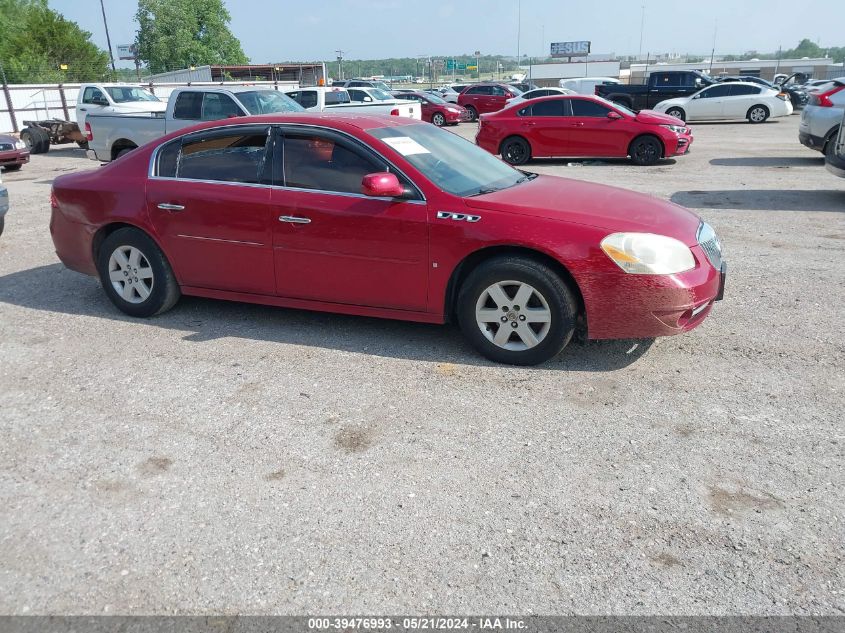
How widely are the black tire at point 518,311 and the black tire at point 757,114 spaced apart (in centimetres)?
2381

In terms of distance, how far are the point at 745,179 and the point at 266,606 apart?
12.6 m

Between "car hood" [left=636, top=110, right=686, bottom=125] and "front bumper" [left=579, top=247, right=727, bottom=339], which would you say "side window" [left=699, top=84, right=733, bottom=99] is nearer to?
"car hood" [left=636, top=110, right=686, bottom=125]

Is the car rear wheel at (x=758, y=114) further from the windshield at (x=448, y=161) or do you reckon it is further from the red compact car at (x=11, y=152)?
the windshield at (x=448, y=161)

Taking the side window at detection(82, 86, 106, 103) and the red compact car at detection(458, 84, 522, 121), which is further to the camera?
the red compact car at detection(458, 84, 522, 121)

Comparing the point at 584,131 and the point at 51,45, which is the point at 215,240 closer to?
the point at 584,131

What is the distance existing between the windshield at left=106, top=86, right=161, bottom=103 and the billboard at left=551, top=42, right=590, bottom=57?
10342cm

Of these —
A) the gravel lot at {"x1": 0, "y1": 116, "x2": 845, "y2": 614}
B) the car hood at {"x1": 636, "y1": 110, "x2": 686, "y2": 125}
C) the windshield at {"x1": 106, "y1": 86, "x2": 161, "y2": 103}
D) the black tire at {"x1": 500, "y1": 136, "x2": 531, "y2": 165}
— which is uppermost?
the windshield at {"x1": 106, "y1": 86, "x2": 161, "y2": 103}

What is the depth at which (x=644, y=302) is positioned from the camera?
460cm

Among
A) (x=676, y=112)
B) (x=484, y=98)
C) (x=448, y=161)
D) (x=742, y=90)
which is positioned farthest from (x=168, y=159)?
(x=484, y=98)

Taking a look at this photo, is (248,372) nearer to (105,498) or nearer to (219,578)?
(105,498)

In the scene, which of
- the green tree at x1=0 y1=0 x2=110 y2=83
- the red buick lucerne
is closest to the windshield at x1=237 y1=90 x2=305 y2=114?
the red buick lucerne

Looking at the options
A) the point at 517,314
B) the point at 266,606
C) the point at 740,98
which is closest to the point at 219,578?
the point at 266,606

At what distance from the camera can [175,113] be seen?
45.6 feet

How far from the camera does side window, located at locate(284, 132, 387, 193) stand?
519 centimetres
